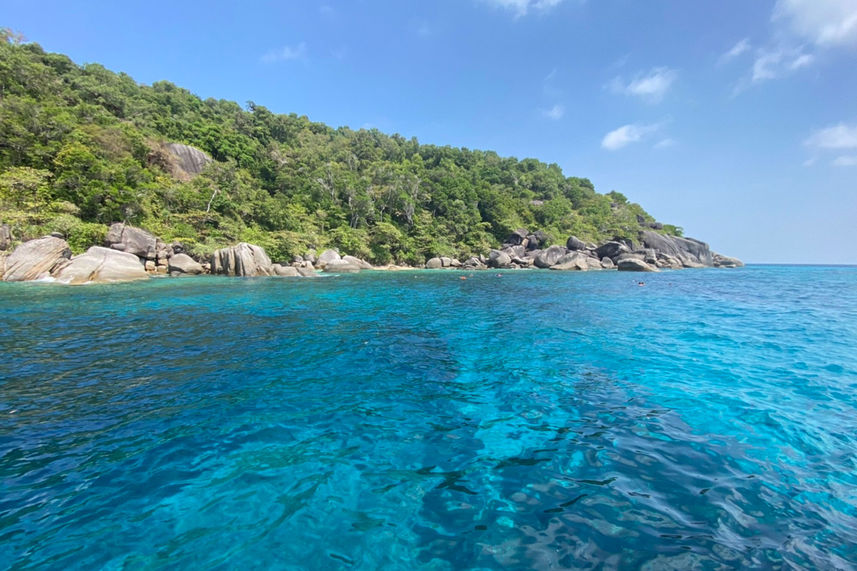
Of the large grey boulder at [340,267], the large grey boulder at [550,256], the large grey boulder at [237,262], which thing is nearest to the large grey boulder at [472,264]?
the large grey boulder at [550,256]

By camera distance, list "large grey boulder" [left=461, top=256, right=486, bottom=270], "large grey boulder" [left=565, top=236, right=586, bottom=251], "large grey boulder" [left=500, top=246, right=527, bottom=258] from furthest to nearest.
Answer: "large grey boulder" [left=565, top=236, right=586, bottom=251]
"large grey boulder" [left=500, top=246, right=527, bottom=258]
"large grey boulder" [left=461, top=256, right=486, bottom=270]

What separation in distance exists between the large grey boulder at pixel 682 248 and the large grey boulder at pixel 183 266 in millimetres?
66975

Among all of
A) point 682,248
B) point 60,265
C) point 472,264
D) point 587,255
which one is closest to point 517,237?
point 587,255

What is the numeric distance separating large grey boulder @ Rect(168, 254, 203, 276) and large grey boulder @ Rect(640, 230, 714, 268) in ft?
220

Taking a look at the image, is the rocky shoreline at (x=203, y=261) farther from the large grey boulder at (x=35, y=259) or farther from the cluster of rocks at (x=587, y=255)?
the cluster of rocks at (x=587, y=255)

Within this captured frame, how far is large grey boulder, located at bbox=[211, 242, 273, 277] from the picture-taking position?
2811 centimetres

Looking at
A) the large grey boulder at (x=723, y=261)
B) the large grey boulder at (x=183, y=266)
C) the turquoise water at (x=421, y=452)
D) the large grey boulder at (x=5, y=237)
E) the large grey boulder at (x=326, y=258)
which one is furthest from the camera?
the large grey boulder at (x=723, y=261)

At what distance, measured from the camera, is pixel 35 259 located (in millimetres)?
20547

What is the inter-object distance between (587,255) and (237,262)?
4817 centimetres

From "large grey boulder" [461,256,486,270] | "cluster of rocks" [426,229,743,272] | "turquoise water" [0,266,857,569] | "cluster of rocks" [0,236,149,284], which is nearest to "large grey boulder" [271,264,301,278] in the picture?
"cluster of rocks" [0,236,149,284]

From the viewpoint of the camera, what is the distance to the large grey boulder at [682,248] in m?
59.1

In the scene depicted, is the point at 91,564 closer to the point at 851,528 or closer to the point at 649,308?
the point at 851,528

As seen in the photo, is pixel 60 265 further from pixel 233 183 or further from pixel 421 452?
pixel 421 452

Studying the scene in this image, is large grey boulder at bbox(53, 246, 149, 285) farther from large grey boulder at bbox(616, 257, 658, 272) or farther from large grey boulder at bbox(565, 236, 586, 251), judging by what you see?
large grey boulder at bbox(565, 236, 586, 251)
